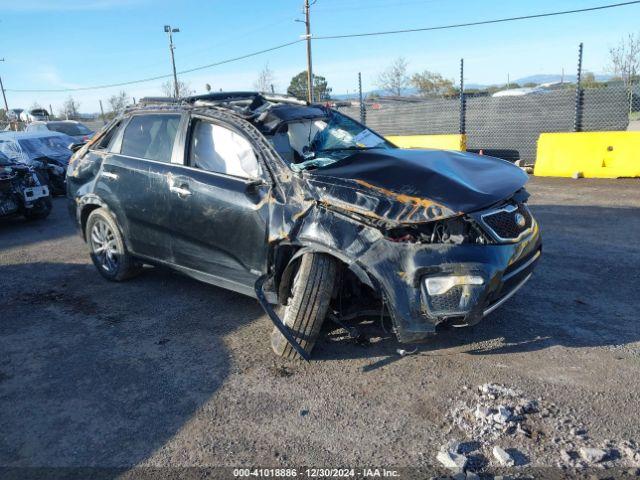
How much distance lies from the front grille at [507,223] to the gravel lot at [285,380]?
0.84 m

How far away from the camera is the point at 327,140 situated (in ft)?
14.9

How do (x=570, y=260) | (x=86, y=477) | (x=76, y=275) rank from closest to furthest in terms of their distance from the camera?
(x=86, y=477), (x=570, y=260), (x=76, y=275)

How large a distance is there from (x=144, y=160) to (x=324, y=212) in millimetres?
2229

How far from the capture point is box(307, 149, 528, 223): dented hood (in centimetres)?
325

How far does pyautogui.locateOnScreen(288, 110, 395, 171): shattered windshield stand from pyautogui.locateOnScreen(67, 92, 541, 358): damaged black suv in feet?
0.05

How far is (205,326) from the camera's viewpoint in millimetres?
4352

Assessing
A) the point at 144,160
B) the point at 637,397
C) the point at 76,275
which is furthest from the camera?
the point at 76,275

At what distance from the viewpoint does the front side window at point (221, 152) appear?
13.3ft

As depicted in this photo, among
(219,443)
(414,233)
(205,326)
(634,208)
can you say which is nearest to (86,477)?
(219,443)

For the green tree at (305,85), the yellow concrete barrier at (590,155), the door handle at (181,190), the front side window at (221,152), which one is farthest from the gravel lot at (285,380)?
the green tree at (305,85)

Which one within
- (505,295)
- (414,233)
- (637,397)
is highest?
(414,233)

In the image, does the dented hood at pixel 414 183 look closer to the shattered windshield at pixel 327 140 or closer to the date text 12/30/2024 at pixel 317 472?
the shattered windshield at pixel 327 140

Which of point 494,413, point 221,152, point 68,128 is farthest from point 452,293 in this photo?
point 68,128

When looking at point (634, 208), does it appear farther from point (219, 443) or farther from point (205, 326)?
point (219, 443)
